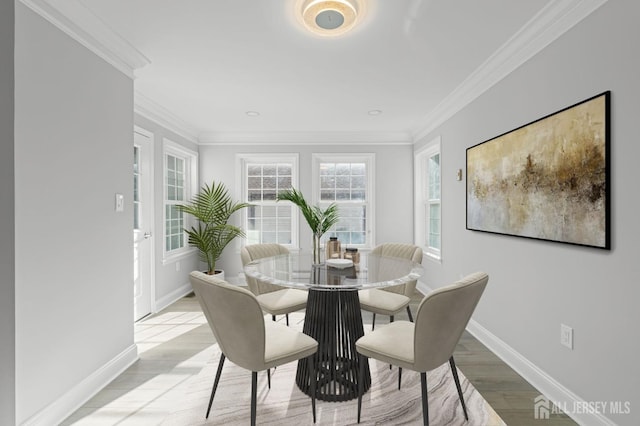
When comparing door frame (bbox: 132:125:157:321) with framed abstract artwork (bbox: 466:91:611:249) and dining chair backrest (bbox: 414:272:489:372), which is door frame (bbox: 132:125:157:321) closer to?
dining chair backrest (bbox: 414:272:489:372)

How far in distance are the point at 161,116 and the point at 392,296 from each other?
3370mm

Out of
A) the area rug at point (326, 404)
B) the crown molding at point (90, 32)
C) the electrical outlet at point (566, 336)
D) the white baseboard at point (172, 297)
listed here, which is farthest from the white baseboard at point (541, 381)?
the crown molding at point (90, 32)

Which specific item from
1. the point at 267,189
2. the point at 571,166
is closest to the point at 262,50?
the point at 571,166

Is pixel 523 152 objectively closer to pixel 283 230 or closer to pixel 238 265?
pixel 283 230

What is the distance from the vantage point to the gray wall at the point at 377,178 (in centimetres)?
494

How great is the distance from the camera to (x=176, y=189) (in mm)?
4320

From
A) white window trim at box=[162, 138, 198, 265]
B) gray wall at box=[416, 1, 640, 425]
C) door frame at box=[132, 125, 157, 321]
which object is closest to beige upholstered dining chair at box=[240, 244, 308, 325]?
door frame at box=[132, 125, 157, 321]

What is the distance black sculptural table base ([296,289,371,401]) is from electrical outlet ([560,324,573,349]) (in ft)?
4.05

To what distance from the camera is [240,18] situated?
1.97 m

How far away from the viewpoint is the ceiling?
1900mm

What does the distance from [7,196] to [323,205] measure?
3.94 metres

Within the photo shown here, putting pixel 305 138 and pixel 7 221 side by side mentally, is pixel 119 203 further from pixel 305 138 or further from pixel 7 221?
pixel 305 138

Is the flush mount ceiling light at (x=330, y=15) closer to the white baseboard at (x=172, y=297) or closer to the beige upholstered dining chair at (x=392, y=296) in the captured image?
the beige upholstered dining chair at (x=392, y=296)

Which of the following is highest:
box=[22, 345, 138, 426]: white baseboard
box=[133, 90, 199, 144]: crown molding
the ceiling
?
the ceiling
